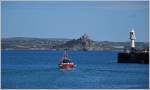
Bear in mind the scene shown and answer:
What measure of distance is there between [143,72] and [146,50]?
181 centimetres

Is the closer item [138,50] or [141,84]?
[141,84]

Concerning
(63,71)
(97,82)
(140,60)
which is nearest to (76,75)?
(63,71)

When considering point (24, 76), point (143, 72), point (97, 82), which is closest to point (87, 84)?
point (97, 82)

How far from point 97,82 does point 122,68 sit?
7933 mm

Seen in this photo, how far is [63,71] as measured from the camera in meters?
23.6

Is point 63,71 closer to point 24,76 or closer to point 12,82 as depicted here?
point 24,76

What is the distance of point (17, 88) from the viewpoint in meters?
16.6

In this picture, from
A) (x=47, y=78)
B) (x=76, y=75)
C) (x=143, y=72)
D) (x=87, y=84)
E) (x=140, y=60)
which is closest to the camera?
(x=87, y=84)

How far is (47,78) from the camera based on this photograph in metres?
20.8

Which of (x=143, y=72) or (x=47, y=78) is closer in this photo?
(x=47, y=78)

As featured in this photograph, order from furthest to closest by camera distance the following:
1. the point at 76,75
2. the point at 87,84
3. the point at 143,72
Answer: the point at 143,72, the point at 76,75, the point at 87,84

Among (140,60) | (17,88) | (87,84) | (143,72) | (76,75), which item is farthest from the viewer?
(140,60)

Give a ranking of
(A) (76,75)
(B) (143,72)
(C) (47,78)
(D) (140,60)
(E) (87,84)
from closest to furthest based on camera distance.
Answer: (E) (87,84) < (C) (47,78) < (A) (76,75) < (B) (143,72) < (D) (140,60)

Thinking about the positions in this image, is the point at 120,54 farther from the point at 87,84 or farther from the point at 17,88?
the point at 17,88
